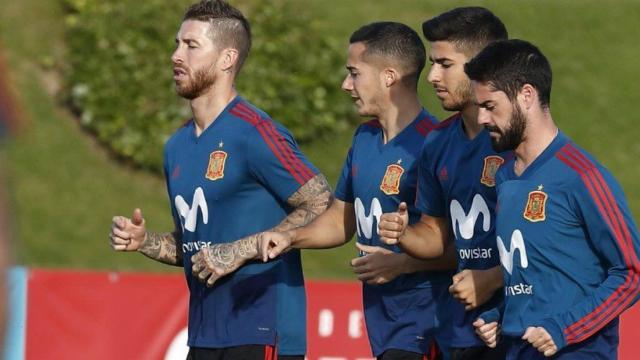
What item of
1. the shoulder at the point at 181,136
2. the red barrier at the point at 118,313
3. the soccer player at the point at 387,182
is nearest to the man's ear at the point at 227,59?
the shoulder at the point at 181,136

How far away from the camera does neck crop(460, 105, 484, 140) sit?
6027mm

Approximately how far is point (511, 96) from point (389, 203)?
1.41 metres

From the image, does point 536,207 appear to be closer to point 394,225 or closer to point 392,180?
point 394,225

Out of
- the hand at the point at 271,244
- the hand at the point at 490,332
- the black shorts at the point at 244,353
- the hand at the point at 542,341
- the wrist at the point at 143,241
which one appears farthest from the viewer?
the wrist at the point at 143,241

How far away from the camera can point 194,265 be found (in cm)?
596

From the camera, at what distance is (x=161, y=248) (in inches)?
269

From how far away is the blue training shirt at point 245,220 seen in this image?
6.29 m

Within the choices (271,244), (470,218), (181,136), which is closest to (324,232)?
(271,244)

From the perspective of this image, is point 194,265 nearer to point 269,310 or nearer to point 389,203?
point 269,310

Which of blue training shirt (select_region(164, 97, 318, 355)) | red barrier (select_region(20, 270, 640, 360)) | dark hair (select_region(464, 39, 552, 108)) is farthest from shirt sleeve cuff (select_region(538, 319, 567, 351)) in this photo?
red barrier (select_region(20, 270, 640, 360))

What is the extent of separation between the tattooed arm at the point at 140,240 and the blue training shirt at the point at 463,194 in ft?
4.66

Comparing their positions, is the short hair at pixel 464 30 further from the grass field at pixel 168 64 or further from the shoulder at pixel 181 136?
the grass field at pixel 168 64

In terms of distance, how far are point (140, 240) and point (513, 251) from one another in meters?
2.22

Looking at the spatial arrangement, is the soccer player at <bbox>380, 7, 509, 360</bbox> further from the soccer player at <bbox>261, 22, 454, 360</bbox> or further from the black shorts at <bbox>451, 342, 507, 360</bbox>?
the soccer player at <bbox>261, 22, 454, 360</bbox>
